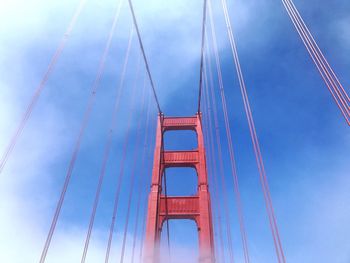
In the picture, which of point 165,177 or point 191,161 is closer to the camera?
point 191,161

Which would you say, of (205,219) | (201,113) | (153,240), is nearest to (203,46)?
(201,113)

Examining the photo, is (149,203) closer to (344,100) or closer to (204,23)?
(204,23)

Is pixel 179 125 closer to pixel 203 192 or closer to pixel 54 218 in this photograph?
pixel 203 192

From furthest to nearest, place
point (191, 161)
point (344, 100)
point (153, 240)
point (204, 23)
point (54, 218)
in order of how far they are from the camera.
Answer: point (191, 161)
point (204, 23)
point (153, 240)
point (54, 218)
point (344, 100)

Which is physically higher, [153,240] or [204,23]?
[204,23]

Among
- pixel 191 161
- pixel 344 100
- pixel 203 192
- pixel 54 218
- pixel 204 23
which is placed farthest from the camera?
pixel 191 161

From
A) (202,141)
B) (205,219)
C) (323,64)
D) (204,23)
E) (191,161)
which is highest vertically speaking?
(204,23)

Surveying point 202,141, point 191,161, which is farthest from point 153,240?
point 202,141
